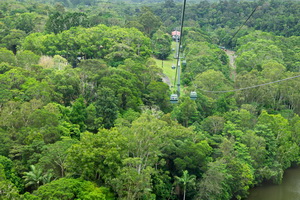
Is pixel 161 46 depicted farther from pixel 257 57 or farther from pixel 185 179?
pixel 185 179

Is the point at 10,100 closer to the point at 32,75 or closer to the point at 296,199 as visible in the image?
the point at 32,75

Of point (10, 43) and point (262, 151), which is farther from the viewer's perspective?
point (10, 43)

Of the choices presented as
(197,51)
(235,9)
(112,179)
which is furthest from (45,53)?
(235,9)

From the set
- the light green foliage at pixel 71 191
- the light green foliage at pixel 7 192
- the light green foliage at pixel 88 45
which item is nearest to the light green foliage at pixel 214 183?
the light green foliage at pixel 71 191

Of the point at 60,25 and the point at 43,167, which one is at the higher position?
the point at 60,25

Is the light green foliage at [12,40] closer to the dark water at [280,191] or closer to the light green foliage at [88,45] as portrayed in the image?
the light green foliage at [88,45]

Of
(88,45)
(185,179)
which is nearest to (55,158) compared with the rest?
(185,179)

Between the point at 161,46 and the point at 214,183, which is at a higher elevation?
the point at 161,46
